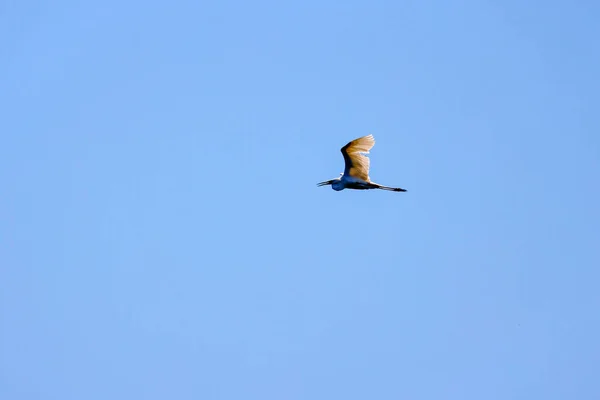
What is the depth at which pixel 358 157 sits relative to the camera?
55812mm

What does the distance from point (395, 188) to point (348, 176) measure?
2025mm

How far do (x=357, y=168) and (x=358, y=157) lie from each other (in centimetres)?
84

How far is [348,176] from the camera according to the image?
57188 millimetres

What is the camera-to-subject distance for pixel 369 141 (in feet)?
181

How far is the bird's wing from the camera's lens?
5519 centimetres

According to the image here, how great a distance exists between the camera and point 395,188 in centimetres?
5691

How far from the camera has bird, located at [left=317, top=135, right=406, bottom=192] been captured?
55.3 metres

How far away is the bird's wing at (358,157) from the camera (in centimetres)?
5519

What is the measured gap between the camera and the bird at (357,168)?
5528 cm

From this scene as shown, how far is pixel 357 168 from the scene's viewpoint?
5653 centimetres

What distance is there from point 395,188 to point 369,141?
2781 millimetres
